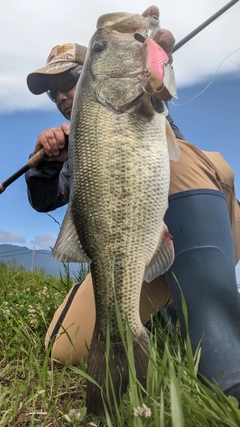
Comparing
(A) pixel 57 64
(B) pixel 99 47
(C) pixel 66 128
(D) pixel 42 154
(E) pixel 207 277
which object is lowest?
(E) pixel 207 277

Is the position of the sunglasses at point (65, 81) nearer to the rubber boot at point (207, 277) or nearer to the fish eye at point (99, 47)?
the fish eye at point (99, 47)

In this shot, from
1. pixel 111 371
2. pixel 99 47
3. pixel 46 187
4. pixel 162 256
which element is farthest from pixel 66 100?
pixel 111 371

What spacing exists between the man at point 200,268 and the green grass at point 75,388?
13 cm

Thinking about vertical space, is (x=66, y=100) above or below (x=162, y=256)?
above

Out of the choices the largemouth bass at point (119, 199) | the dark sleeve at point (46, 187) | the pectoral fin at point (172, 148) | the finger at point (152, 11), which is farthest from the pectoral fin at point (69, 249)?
the finger at point (152, 11)

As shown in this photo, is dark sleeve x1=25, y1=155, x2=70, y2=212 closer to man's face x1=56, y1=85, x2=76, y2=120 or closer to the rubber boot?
man's face x1=56, y1=85, x2=76, y2=120

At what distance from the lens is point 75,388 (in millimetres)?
2506

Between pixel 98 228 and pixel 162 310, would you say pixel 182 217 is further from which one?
pixel 162 310

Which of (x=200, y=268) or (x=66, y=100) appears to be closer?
(x=200, y=268)

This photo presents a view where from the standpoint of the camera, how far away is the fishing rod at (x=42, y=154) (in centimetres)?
309

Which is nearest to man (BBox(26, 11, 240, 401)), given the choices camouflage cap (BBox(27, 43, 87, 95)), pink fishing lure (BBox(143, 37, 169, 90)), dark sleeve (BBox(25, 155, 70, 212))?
dark sleeve (BBox(25, 155, 70, 212))

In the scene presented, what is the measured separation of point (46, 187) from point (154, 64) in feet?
5.82

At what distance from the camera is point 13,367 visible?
275cm

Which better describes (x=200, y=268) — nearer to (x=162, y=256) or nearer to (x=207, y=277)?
(x=207, y=277)
